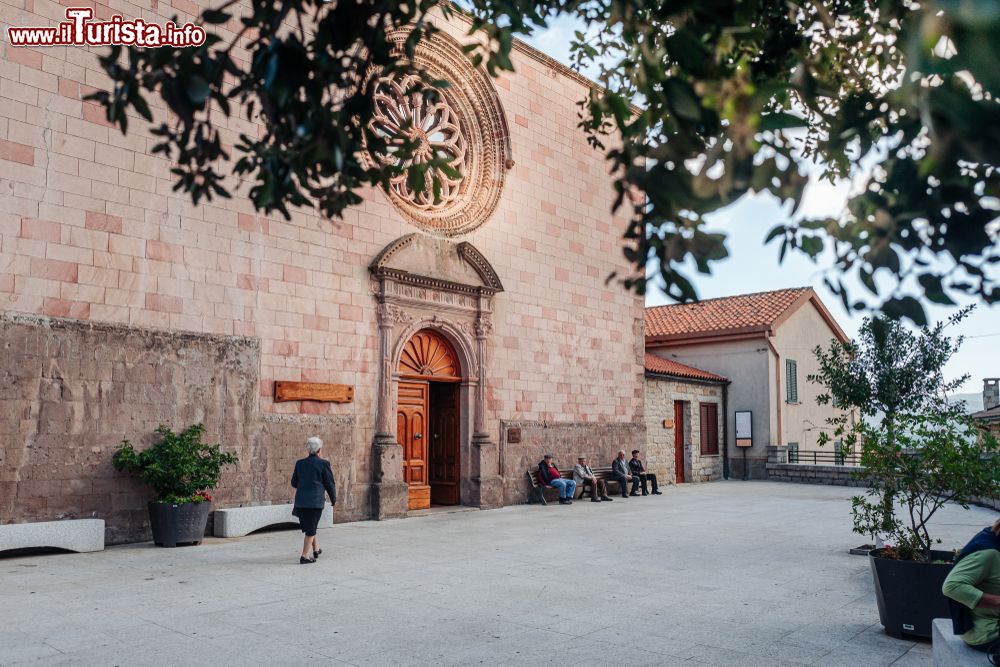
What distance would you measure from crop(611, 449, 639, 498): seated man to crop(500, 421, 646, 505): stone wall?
0.20 meters

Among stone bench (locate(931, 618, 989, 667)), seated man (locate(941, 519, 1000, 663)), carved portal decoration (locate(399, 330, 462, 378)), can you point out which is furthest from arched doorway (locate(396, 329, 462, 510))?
seated man (locate(941, 519, 1000, 663))

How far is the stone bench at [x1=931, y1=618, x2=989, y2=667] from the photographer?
12.7 ft

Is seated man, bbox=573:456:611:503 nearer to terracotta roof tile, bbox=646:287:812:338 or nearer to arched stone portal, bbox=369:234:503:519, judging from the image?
arched stone portal, bbox=369:234:503:519

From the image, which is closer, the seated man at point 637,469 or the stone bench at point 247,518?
the stone bench at point 247,518

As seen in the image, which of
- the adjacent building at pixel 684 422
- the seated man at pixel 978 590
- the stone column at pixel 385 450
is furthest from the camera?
the adjacent building at pixel 684 422

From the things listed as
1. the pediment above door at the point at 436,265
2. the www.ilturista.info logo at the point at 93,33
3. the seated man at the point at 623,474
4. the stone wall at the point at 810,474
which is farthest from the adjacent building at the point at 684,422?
the www.ilturista.info logo at the point at 93,33

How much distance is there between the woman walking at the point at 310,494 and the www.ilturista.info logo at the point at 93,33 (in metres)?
5.16

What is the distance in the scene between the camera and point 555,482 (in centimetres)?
1620

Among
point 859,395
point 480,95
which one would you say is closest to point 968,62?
point 480,95

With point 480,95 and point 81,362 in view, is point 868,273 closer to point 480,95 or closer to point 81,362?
point 81,362

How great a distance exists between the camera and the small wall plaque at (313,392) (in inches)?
472

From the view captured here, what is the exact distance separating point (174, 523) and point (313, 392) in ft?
9.93

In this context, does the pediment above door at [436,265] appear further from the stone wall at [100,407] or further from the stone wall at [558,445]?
the stone wall at [100,407]

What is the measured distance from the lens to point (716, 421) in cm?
2445
